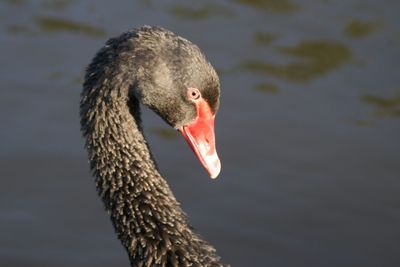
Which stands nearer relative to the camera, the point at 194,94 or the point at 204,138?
the point at 194,94

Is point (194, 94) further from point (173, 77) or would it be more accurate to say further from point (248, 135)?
point (248, 135)

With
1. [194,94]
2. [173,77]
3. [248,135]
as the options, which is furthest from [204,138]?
[248,135]

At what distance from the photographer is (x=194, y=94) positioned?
474 centimetres

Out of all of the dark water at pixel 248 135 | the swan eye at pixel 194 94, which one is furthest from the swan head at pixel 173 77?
the dark water at pixel 248 135

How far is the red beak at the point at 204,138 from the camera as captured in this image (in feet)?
16.1

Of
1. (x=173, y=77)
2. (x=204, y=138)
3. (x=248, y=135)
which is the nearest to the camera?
(x=173, y=77)

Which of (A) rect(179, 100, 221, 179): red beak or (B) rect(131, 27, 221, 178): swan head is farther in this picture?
(A) rect(179, 100, 221, 179): red beak

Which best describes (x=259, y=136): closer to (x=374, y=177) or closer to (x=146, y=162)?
(x=374, y=177)

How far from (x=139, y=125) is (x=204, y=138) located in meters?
0.33

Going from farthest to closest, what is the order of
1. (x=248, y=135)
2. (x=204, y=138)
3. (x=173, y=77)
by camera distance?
(x=248, y=135) → (x=204, y=138) → (x=173, y=77)

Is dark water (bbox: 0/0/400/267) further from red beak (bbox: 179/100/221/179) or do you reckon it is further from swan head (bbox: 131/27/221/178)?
swan head (bbox: 131/27/221/178)

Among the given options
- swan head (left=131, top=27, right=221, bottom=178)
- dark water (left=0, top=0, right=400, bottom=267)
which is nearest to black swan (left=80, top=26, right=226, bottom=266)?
swan head (left=131, top=27, right=221, bottom=178)

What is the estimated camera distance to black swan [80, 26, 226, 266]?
4.67 m

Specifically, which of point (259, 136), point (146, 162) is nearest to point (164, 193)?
point (146, 162)
